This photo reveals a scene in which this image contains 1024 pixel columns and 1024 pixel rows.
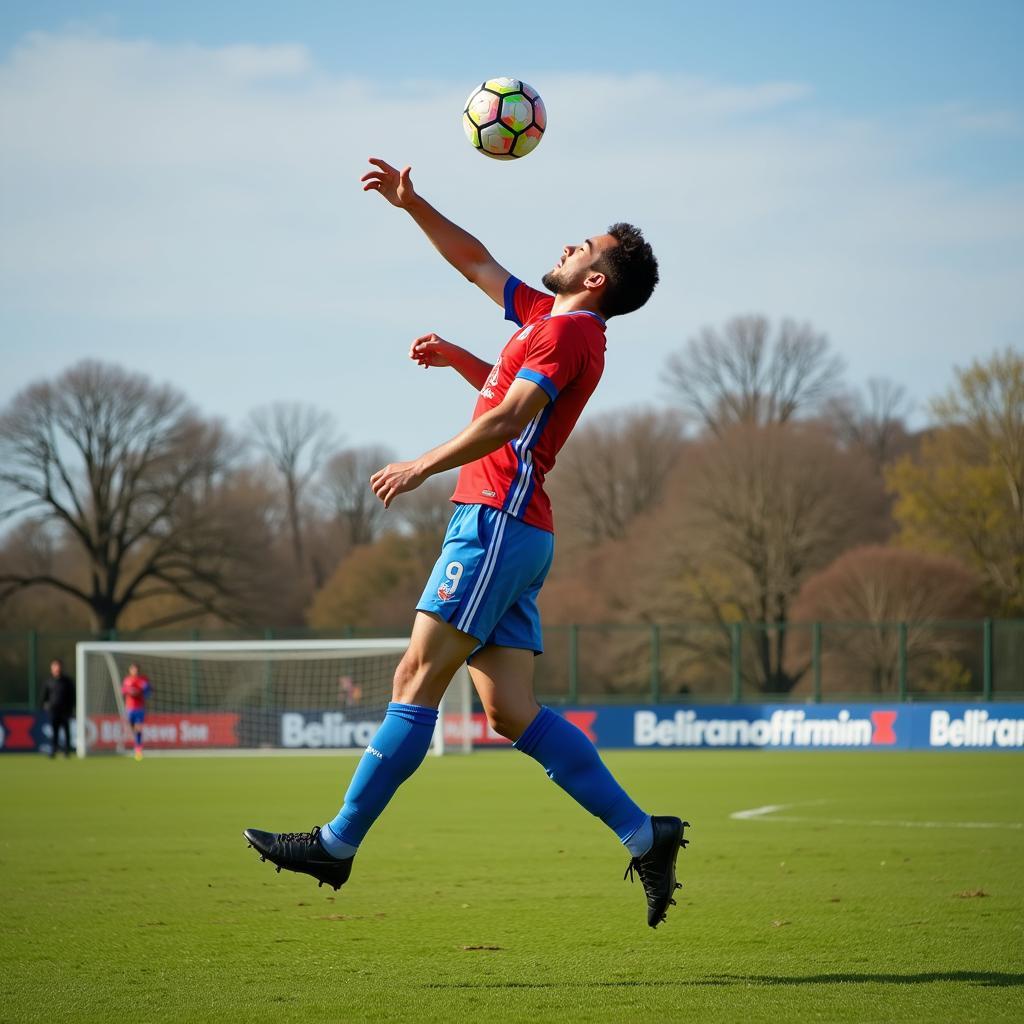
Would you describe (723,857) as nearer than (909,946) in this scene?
No

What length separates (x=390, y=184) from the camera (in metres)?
6.36

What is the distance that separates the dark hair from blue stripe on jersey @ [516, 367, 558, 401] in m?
0.60

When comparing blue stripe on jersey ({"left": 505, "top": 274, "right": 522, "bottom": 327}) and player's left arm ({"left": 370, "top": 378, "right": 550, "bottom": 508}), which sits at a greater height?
blue stripe on jersey ({"left": 505, "top": 274, "right": 522, "bottom": 327})

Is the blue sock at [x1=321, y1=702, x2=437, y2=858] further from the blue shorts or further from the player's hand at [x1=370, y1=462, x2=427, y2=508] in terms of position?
the player's hand at [x1=370, y1=462, x2=427, y2=508]

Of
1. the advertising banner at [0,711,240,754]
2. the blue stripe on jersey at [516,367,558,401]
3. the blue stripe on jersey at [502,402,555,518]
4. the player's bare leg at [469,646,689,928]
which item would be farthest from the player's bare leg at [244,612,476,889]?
the advertising banner at [0,711,240,754]

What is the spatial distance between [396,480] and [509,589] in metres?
0.59

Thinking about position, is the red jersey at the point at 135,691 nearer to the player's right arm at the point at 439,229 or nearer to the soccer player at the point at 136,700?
the soccer player at the point at 136,700

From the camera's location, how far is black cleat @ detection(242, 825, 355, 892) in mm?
5262

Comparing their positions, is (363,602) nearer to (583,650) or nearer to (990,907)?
(583,650)

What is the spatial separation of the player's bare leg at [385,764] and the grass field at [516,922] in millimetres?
399

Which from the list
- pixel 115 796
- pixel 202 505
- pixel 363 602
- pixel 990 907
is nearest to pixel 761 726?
pixel 115 796

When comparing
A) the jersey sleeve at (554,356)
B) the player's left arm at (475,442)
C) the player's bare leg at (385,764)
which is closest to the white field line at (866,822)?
the player's bare leg at (385,764)

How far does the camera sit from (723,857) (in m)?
9.22

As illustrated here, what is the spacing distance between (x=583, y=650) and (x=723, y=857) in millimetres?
39810
